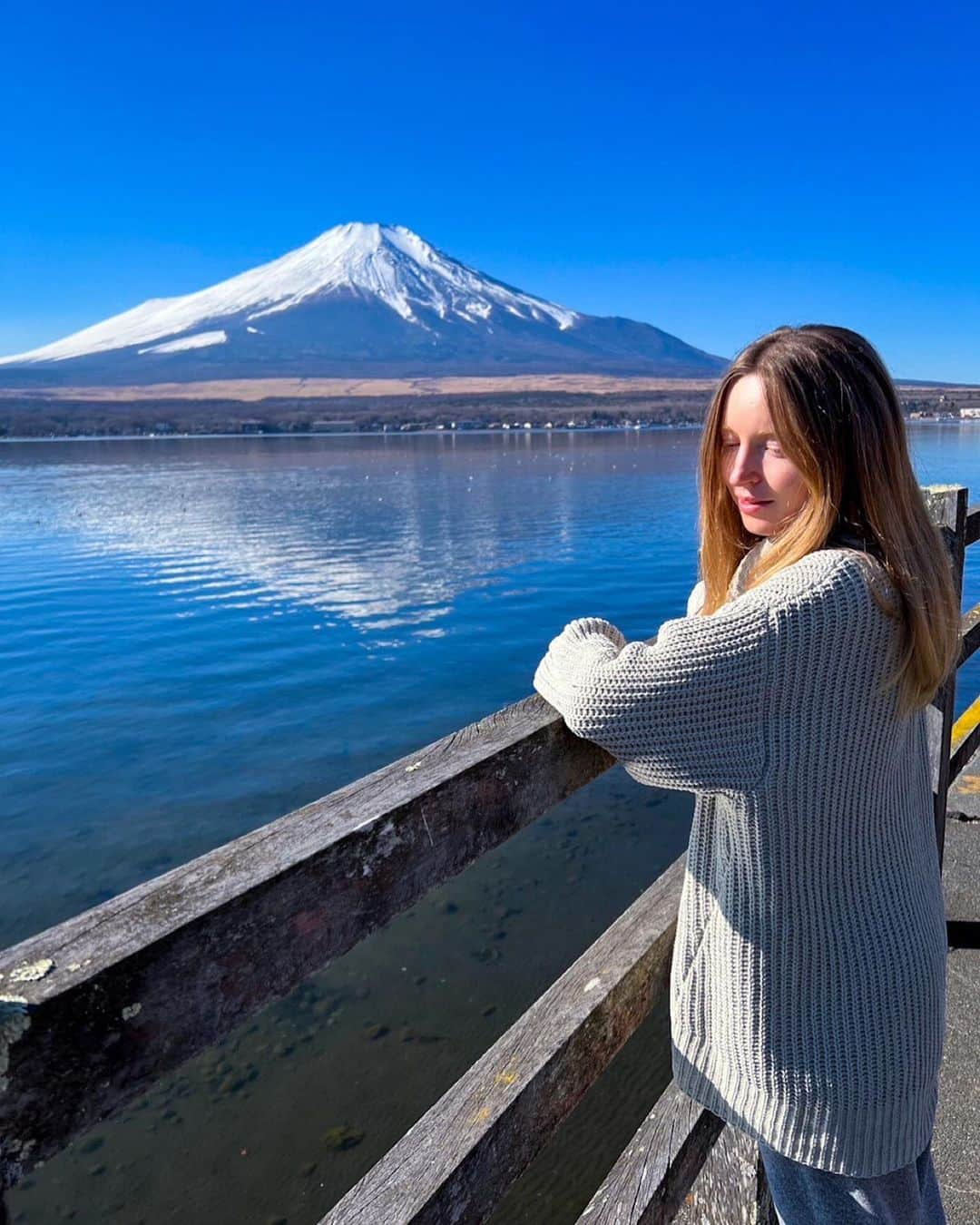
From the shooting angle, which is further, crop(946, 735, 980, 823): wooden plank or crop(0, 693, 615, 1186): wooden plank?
crop(946, 735, 980, 823): wooden plank

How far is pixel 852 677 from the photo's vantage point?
1431 mm

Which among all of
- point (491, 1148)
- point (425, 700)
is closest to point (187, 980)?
point (491, 1148)

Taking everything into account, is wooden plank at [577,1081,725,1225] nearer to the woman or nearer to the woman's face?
the woman

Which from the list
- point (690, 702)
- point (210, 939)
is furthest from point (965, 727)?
point (210, 939)

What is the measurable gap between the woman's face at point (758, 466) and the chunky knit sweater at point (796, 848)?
0.36 feet

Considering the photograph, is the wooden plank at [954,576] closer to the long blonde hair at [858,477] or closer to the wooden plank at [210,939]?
the long blonde hair at [858,477]

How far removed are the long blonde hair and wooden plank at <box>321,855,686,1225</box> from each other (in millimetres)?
756

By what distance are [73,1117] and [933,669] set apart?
1254mm

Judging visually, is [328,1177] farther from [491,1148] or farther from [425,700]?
[425,700]

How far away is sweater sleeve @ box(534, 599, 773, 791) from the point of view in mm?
1361

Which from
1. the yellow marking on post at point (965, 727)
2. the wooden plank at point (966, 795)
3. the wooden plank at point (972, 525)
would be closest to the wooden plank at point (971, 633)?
the wooden plank at point (972, 525)

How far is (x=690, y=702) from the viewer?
137 centimetres

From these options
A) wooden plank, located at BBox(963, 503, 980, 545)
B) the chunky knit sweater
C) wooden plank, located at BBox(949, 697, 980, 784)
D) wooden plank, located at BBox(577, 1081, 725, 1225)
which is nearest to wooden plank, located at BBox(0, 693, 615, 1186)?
the chunky knit sweater

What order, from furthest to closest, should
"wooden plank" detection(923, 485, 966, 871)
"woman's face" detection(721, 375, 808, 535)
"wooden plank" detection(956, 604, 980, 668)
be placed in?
"wooden plank" detection(956, 604, 980, 668)
"wooden plank" detection(923, 485, 966, 871)
"woman's face" detection(721, 375, 808, 535)
